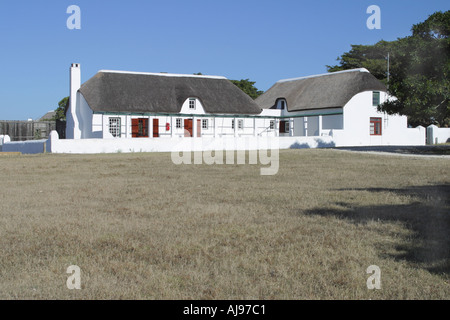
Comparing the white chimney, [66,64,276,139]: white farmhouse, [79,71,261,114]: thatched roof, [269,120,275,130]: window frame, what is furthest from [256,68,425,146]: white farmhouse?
the white chimney

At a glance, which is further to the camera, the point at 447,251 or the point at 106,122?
the point at 106,122

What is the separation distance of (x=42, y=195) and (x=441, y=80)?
21671mm

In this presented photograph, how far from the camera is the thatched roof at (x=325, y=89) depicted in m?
44.2

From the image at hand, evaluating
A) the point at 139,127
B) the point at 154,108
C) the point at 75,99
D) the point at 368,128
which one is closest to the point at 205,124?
the point at 154,108

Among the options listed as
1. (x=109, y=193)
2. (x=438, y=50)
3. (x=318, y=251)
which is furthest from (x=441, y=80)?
(x=318, y=251)

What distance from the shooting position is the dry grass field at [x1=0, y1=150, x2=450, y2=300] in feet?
15.7

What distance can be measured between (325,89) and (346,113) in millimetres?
4105

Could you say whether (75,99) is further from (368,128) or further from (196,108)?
(368,128)

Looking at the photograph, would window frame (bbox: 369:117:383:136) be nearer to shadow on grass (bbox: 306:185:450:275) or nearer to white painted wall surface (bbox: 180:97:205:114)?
white painted wall surface (bbox: 180:97:205:114)

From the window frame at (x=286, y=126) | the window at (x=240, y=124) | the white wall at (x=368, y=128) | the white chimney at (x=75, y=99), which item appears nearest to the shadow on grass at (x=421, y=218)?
the white wall at (x=368, y=128)

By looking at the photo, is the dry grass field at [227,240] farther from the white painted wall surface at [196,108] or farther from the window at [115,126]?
the white painted wall surface at [196,108]

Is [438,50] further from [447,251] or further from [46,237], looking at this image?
[46,237]
